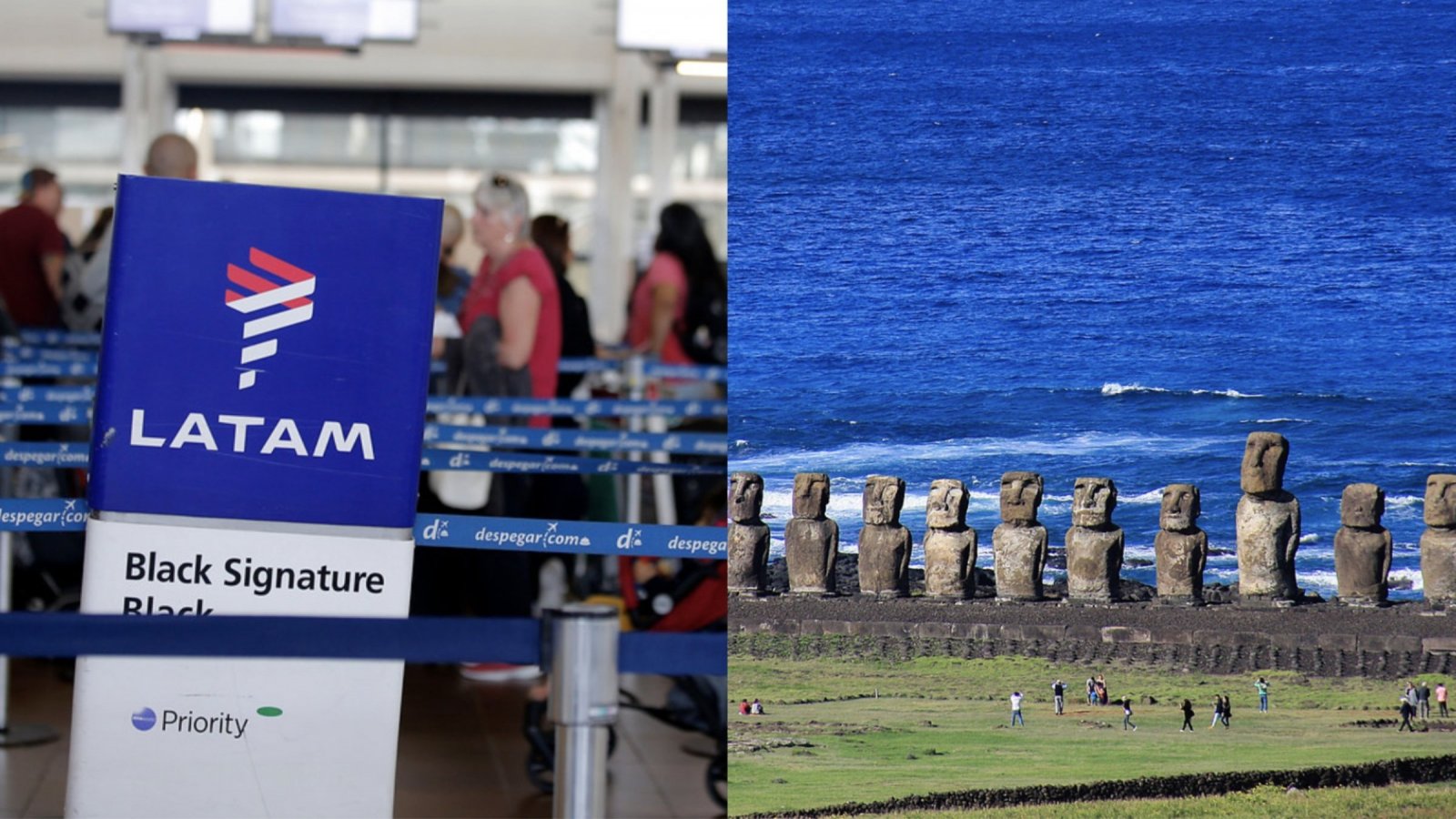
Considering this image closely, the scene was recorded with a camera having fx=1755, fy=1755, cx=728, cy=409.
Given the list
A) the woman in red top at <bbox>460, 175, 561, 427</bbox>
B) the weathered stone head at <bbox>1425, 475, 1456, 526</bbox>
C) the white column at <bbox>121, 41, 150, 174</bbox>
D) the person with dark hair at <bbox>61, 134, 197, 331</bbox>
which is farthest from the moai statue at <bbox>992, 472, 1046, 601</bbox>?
the white column at <bbox>121, 41, 150, 174</bbox>

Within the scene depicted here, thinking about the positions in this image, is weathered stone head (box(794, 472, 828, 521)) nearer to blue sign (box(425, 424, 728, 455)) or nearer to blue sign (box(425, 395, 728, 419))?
blue sign (box(425, 424, 728, 455))

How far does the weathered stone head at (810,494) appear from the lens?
268 cm

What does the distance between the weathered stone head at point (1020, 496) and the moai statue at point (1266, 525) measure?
1.08 ft

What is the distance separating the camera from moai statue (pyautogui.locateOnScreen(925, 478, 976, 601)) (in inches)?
107

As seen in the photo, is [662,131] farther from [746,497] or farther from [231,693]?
[746,497]

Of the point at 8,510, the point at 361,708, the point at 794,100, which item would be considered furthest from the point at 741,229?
the point at 8,510

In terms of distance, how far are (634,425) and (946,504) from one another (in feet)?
16.3

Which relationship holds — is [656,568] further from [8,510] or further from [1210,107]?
[1210,107]

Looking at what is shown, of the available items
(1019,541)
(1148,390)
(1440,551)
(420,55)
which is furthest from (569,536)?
(420,55)

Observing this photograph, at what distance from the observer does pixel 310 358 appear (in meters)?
2.82

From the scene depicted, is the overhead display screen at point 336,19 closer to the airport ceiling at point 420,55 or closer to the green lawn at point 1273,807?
the airport ceiling at point 420,55

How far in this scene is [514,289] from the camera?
16.6ft

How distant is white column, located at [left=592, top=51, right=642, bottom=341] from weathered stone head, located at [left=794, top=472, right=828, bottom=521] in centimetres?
1034

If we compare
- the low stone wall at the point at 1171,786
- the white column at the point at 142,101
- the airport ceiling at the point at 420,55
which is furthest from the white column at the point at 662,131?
the low stone wall at the point at 1171,786
